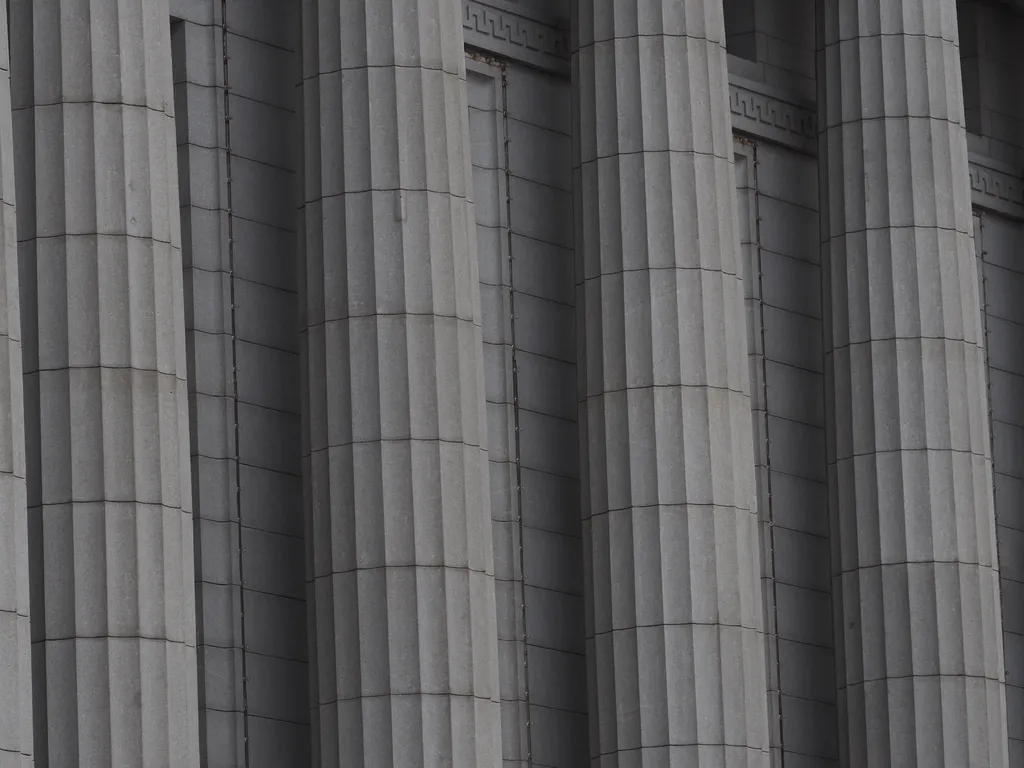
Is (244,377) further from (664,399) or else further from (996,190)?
(996,190)

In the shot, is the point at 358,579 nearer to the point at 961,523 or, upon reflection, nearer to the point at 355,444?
the point at 355,444

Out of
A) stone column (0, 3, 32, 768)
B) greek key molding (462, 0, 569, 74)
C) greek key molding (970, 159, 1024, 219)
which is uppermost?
greek key molding (462, 0, 569, 74)

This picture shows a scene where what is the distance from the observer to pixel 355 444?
3362 centimetres

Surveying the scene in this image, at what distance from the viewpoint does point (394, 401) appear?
33.6 m

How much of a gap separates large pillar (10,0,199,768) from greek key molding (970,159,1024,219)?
59.3 ft

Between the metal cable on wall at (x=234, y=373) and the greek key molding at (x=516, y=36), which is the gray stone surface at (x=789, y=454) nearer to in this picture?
the greek key molding at (x=516, y=36)

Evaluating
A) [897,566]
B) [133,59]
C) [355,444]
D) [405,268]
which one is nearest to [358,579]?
[355,444]

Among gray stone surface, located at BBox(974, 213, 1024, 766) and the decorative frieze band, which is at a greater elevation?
the decorative frieze band

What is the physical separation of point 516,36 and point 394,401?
7.96m

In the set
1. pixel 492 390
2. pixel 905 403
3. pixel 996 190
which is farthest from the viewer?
pixel 996 190

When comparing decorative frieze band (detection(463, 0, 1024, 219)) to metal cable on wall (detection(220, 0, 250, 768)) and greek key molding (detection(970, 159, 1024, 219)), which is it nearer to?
greek key molding (detection(970, 159, 1024, 219))

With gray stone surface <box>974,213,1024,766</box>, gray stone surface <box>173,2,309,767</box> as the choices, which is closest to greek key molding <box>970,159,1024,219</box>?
gray stone surface <box>974,213,1024,766</box>

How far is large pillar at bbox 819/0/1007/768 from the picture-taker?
3872 centimetres

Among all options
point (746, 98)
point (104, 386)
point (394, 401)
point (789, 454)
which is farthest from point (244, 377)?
point (746, 98)
